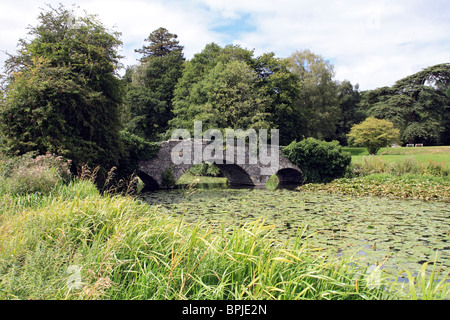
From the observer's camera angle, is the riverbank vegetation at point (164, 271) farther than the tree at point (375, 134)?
No

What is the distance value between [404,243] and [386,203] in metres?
5.61

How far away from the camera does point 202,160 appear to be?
19.3 meters

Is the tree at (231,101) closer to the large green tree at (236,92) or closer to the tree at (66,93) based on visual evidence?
the large green tree at (236,92)

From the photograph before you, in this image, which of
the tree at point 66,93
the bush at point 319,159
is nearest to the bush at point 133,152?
the tree at point 66,93

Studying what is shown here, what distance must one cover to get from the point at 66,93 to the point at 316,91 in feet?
86.0

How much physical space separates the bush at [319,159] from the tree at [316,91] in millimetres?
12538

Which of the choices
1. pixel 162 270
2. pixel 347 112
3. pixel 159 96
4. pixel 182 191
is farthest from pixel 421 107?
pixel 162 270

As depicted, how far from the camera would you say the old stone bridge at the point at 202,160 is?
18531mm

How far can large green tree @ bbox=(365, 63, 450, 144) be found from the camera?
33938 mm

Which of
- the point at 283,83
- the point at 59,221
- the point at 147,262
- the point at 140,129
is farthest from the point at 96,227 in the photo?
the point at 140,129

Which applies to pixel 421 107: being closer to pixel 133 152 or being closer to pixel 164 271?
pixel 133 152

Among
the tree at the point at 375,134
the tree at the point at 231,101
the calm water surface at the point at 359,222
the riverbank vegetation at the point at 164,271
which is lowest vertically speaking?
the calm water surface at the point at 359,222

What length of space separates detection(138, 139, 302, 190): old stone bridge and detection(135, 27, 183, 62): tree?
752 inches
